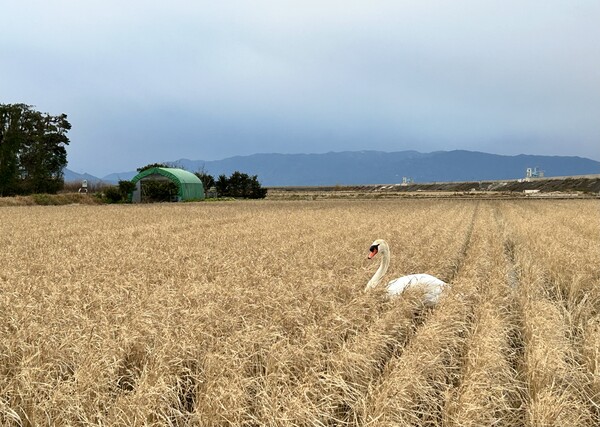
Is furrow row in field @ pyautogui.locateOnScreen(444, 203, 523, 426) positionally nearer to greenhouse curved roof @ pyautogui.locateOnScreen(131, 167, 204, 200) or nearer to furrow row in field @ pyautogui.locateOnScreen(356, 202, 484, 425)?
furrow row in field @ pyautogui.locateOnScreen(356, 202, 484, 425)

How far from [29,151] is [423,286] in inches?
2586

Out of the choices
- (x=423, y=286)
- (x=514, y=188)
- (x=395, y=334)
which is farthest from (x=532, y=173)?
(x=395, y=334)

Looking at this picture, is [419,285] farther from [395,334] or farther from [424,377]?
[424,377]

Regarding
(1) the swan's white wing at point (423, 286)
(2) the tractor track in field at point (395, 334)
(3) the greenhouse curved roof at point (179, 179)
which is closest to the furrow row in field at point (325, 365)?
(2) the tractor track in field at point (395, 334)

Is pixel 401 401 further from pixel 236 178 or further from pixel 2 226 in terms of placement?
pixel 236 178

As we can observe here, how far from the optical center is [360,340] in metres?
5.14

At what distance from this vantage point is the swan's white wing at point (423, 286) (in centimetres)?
712

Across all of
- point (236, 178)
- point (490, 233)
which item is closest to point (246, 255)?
point (490, 233)

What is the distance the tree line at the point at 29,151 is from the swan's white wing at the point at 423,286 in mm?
55302

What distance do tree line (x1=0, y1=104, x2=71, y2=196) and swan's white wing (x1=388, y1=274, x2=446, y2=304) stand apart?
55.3 m

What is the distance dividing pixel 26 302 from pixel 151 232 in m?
12.3

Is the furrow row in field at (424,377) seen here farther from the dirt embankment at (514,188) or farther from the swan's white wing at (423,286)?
the dirt embankment at (514,188)

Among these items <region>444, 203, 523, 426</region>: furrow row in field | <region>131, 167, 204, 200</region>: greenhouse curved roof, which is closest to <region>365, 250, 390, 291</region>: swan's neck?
<region>444, 203, 523, 426</region>: furrow row in field

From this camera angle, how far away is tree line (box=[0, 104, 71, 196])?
53.5 metres
